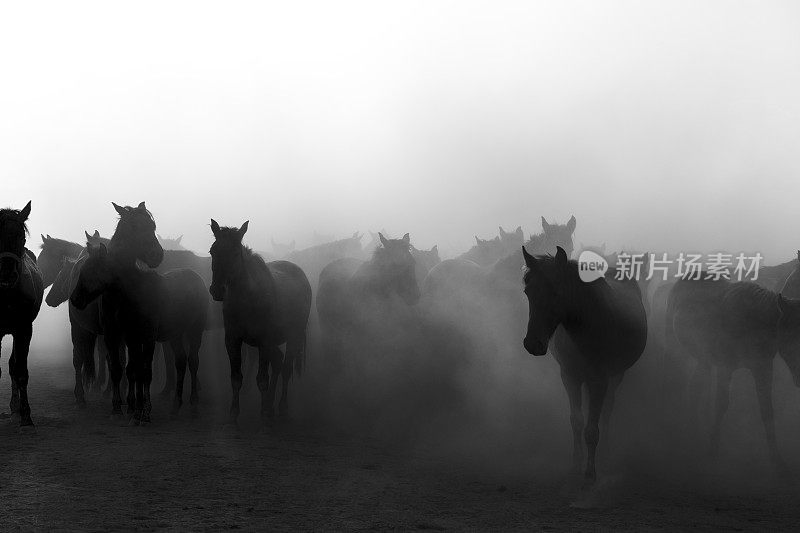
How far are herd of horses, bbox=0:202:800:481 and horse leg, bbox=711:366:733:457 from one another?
20mm

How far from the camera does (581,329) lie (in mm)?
8102

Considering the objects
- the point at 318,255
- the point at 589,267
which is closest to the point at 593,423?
the point at 589,267

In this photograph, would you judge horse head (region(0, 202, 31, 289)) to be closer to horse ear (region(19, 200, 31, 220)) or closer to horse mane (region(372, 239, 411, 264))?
horse ear (region(19, 200, 31, 220))

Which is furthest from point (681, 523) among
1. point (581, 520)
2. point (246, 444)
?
point (246, 444)

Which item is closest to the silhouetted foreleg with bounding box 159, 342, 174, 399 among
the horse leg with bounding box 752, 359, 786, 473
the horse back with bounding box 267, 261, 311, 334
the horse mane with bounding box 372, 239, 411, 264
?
the horse back with bounding box 267, 261, 311, 334

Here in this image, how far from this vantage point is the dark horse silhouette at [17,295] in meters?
9.52

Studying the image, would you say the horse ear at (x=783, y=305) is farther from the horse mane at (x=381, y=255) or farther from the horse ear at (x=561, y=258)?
the horse mane at (x=381, y=255)

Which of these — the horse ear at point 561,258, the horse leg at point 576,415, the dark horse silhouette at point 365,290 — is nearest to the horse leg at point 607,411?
the horse leg at point 576,415

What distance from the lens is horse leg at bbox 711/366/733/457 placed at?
32.1 feet

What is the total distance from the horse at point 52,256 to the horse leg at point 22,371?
585cm

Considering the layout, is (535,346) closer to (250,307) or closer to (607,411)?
(607,411)

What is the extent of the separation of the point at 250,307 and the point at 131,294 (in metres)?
1.75

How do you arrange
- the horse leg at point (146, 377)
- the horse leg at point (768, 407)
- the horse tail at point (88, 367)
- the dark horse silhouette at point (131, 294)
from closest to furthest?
the horse leg at point (768, 407) < the dark horse silhouette at point (131, 294) < the horse leg at point (146, 377) < the horse tail at point (88, 367)

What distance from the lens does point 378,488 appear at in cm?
763
